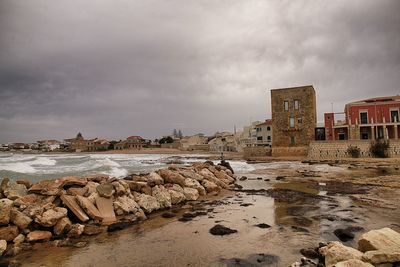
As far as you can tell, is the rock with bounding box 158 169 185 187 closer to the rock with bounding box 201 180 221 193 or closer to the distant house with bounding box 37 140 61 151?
the rock with bounding box 201 180 221 193

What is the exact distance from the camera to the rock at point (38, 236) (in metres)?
6.61

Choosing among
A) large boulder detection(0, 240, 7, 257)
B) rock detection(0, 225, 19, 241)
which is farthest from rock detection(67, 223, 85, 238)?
large boulder detection(0, 240, 7, 257)

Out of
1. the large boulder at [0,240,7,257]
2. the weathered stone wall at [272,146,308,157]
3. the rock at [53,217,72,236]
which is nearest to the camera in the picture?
the large boulder at [0,240,7,257]

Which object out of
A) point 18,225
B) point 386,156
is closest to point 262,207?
point 18,225

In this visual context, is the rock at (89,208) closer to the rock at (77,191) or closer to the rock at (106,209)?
the rock at (106,209)

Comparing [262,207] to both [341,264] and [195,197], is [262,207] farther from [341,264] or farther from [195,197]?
[341,264]

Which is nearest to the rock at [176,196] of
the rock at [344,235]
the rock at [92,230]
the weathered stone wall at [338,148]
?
the rock at [92,230]

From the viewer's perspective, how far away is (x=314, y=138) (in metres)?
39.2

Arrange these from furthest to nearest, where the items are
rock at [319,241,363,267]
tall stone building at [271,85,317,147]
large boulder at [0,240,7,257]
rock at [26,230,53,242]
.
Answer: tall stone building at [271,85,317,147] → rock at [26,230,53,242] → large boulder at [0,240,7,257] → rock at [319,241,363,267]

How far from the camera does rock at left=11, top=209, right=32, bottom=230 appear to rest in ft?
22.6

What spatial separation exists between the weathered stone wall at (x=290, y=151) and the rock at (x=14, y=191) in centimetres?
3512

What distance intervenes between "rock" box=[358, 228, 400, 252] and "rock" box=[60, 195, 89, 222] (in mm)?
6667

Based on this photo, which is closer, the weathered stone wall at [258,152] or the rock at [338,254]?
the rock at [338,254]

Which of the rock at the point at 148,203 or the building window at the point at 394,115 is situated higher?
the building window at the point at 394,115
